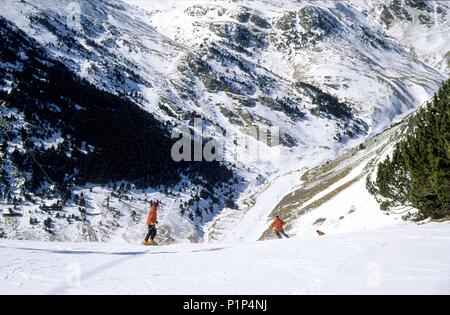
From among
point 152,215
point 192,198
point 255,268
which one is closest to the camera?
point 255,268

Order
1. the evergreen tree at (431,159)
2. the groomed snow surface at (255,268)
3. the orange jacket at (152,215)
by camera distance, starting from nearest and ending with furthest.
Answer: the groomed snow surface at (255,268)
the evergreen tree at (431,159)
the orange jacket at (152,215)

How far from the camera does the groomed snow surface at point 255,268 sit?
13.3 metres

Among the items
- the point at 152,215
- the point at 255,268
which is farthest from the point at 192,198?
the point at 255,268

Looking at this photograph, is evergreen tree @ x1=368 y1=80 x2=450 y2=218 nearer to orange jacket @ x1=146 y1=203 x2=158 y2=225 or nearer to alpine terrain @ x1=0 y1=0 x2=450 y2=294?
alpine terrain @ x1=0 y1=0 x2=450 y2=294

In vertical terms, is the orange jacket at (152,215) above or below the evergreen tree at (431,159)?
below

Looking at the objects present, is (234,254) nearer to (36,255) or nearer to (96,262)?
(96,262)

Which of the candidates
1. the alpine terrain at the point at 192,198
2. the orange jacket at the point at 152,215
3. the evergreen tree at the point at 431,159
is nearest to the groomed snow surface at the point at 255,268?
the alpine terrain at the point at 192,198

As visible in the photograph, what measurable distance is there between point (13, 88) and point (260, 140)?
99.2 m

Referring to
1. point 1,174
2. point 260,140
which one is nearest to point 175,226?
point 1,174

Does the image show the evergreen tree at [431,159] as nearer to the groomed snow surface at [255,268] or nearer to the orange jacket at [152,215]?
the groomed snow surface at [255,268]

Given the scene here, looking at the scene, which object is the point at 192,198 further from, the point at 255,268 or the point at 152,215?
the point at 255,268

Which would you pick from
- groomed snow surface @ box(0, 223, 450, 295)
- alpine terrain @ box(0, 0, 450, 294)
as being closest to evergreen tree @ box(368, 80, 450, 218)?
alpine terrain @ box(0, 0, 450, 294)

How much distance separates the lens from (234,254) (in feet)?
68.8

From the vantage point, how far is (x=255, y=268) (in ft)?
54.9
